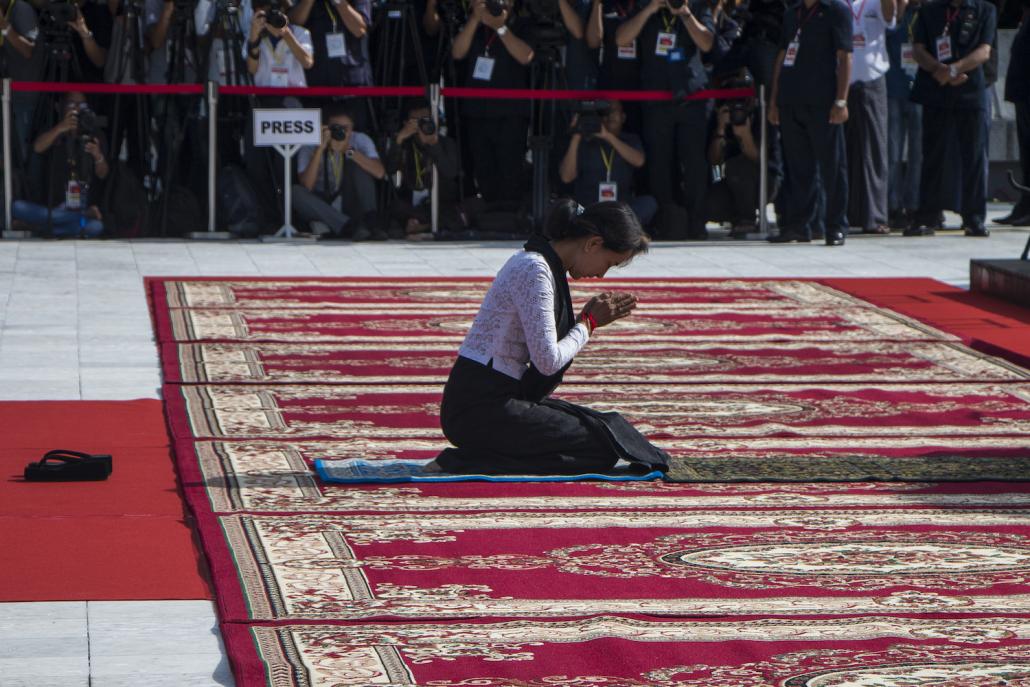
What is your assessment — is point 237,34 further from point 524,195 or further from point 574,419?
point 574,419

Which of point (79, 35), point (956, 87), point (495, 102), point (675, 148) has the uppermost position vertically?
point (79, 35)

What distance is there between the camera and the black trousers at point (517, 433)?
6293 mm

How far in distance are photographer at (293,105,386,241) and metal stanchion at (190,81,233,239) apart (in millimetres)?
594

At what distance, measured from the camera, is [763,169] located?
46.5ft

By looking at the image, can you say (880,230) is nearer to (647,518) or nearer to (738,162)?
(738,162)

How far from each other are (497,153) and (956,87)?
3.39 meters

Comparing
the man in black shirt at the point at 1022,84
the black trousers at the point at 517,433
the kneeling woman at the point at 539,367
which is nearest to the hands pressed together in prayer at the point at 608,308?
the kneeling woman at the point at 539,367

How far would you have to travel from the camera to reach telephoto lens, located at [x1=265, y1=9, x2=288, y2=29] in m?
13.3

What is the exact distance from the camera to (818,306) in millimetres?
10766

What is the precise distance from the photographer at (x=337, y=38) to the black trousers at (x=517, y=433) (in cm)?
759

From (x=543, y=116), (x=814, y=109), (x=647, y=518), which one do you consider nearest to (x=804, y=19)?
(x=814, y=109)

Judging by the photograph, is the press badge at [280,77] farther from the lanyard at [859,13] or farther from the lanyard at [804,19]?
the lanyard at [859,13]

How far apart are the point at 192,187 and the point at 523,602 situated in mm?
9751

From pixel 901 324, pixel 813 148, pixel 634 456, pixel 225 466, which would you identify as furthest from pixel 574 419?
pixel 813 148
